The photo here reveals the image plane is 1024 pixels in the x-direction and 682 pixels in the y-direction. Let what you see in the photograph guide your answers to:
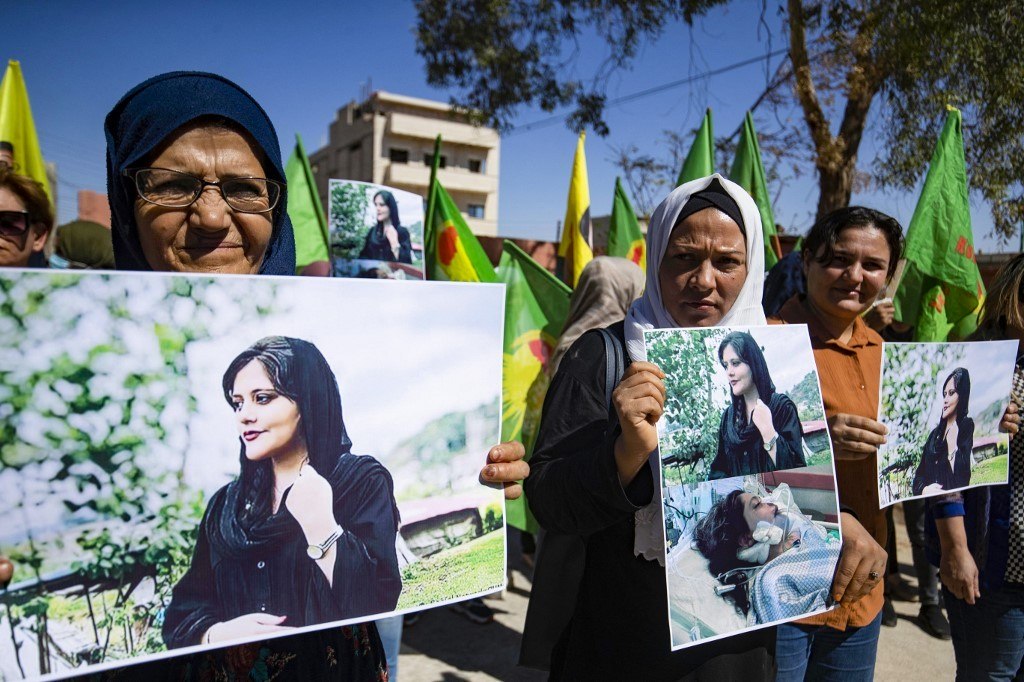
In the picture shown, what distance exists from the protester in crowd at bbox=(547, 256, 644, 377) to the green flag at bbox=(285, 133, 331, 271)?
2468mm

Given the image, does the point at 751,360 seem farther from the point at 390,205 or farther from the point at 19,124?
the point at 19,124

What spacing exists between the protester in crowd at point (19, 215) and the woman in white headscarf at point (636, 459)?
2045 millimetres

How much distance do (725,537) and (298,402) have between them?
84 centimetres

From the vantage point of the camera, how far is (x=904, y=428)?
182cm

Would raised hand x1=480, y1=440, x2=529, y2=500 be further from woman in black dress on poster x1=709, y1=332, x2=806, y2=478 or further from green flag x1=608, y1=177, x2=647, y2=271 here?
green flag x1=608, y1=177, x2=647, y2=271

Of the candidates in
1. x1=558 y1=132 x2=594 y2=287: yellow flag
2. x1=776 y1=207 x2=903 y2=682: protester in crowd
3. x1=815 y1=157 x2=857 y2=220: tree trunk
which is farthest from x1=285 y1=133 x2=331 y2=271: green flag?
x1=815 y1=157 x2=857 y2=220: tree trunk

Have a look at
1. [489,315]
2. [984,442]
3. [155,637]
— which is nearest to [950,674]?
[984,442]

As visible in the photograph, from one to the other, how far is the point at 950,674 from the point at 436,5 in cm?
1024

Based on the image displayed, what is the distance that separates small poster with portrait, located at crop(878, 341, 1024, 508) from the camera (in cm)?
180

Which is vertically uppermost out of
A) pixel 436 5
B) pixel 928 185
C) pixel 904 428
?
pixel 436 5

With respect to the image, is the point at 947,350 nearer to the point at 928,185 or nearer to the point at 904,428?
the point at 904,428

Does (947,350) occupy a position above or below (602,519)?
Result: above

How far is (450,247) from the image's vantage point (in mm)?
4188

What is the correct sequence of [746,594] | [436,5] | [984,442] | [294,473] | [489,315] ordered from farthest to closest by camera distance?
[436,5] < [984,442] < [746,594] < [489,315] < [294,473]
